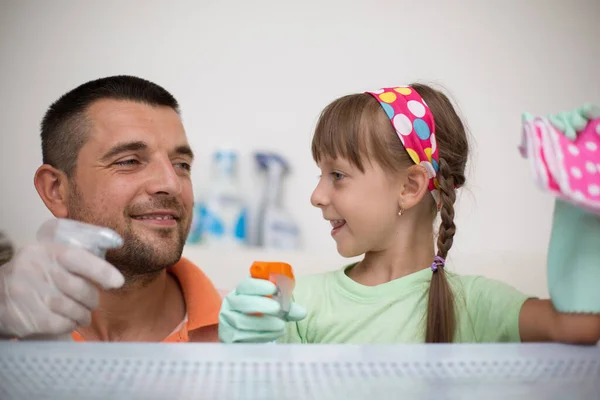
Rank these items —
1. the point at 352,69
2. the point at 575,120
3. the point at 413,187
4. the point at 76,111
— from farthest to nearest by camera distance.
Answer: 1. the point at 352,69
2. the point at 76,111
3. the point at 413,187
4. the point at 575,120

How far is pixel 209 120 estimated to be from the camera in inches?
81.8

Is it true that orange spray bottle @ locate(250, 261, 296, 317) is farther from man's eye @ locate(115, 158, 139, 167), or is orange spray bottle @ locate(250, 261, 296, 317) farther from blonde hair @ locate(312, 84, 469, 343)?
man's eye @ locate(115, 158, 139, 167)

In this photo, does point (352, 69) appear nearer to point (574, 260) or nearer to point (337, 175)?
point (337, 175)

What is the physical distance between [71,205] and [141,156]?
204 mm

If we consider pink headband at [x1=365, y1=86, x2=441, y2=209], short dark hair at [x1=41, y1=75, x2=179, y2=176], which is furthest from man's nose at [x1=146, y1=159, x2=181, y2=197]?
pink headband at [x1=365, y1=86, x2=441, y2=209]

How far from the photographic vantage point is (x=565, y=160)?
959 mm

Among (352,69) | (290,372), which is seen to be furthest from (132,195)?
(352,69)

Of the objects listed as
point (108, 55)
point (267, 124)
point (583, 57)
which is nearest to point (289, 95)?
point (267, 124)

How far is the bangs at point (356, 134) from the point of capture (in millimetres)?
1276

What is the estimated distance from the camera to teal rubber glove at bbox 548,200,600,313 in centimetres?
98

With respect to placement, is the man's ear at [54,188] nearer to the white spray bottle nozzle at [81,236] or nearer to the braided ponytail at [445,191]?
the white spray bottle nozzle at [81,236]

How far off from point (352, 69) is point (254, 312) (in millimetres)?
1161

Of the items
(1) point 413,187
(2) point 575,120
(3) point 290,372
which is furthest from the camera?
(1) point 413,187

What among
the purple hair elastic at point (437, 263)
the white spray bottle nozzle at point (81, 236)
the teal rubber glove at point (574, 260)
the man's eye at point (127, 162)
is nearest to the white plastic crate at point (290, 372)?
the teal rubber glove at point (574, 260)
